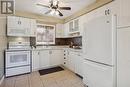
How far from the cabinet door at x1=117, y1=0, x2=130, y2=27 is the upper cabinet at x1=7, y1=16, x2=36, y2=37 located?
3.23 meters

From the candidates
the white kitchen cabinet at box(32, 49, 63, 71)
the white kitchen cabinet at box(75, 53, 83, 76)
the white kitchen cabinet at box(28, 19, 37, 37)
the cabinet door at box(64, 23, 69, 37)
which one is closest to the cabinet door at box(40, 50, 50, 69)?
the white kitchen cabinet at box(32, 49, 63, 71)

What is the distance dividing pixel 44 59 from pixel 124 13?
3.34m

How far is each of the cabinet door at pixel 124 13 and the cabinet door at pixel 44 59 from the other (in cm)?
316

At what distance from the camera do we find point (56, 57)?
181 inches

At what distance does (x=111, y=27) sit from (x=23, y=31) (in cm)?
325

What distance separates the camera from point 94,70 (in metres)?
2.20

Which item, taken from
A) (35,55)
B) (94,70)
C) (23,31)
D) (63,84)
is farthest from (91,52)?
(23,31)

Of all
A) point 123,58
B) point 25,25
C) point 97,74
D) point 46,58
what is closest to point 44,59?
point 46,58

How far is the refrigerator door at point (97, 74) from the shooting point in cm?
185

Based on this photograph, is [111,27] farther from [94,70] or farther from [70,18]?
[70,18]

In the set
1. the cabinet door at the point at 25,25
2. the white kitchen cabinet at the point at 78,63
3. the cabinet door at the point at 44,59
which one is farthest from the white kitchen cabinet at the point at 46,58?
the white kitchen cabinet at the point at 78,63

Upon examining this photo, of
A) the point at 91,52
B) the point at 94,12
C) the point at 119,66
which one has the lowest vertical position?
the point at 119,66

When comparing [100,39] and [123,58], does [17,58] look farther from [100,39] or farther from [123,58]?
[123,58]

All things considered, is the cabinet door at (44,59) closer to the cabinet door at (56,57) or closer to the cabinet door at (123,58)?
the cabinet door at (56,57)
